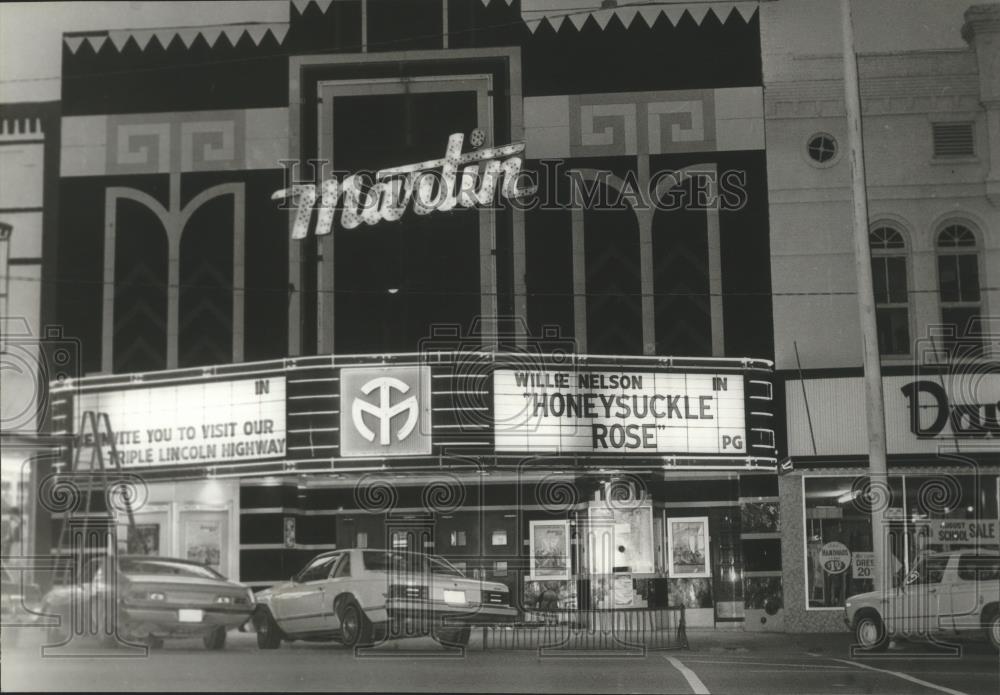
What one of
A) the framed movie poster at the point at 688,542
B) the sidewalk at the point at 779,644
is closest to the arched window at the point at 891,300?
the sidewalk at the point at 779,644

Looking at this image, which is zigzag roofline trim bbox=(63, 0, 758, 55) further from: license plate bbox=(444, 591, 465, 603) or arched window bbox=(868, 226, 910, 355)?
license plate bbox=(444, 591, 465, 603)

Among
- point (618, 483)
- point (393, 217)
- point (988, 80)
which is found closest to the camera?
point (988, 80)

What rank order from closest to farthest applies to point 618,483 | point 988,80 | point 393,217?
point 988,80, point 393,217, point 618,483

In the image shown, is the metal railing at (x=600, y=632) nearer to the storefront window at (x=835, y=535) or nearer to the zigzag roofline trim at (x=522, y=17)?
the storefront window at (x=835, y=535)

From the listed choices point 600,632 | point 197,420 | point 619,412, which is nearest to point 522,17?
point 619,412

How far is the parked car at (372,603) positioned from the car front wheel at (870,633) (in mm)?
4202

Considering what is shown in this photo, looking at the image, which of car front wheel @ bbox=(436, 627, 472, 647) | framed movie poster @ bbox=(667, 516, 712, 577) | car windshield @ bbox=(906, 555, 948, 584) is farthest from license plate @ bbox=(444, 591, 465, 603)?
car windshield @ bbox=(906, 555, 948, 584)

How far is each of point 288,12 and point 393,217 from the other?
2.89 meters

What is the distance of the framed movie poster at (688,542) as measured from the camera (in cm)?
1805

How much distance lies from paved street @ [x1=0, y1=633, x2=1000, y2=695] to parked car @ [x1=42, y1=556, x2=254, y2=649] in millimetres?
272

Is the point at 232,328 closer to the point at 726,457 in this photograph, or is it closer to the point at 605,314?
the point at 605,314

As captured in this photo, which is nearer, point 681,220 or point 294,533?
point 681,220

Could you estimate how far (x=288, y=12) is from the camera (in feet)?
51.5

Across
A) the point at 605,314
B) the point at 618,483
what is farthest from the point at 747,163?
the point at 618,483
